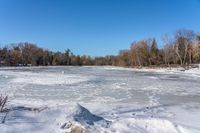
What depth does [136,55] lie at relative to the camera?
309ft

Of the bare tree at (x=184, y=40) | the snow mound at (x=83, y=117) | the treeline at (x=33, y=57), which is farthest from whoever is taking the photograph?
the treeline at (x=33, y=57)

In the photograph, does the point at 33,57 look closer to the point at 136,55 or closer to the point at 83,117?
the point at 136,55

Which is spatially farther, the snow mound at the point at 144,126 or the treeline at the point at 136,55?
the treeline at the point at 136,55

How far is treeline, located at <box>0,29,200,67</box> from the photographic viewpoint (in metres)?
78.1

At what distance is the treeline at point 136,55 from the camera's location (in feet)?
256

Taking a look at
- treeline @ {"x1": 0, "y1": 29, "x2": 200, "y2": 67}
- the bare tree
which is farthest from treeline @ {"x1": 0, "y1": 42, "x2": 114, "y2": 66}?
the bare tree

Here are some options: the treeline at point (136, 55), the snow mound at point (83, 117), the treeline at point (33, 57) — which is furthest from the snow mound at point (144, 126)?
the treeline at point (33, 57)

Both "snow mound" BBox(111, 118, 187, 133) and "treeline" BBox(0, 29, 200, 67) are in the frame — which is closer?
"snow mound" BBox(111, 118, 187, 133)

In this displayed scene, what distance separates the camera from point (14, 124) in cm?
533

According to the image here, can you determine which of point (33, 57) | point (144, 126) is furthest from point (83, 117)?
point (33, 57)

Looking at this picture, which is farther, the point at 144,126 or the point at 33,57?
the point at 33,57

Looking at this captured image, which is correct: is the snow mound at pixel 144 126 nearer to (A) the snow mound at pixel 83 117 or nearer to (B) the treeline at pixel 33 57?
(A) the snow mound at pixel 83 117

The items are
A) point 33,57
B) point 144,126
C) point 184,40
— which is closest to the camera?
point 144,126

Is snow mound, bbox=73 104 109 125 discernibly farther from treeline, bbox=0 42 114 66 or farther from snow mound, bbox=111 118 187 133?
treeline, bbox=0 42 114 66
